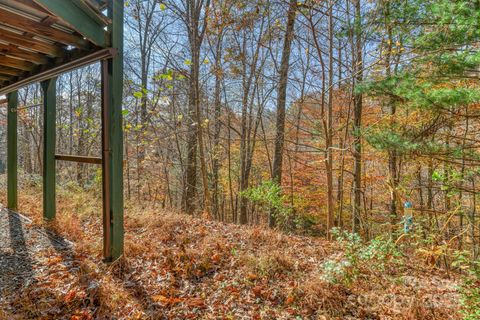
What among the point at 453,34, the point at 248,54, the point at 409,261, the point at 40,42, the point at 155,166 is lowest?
the point at 409,261

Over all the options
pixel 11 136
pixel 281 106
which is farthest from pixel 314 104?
pixel 11 136

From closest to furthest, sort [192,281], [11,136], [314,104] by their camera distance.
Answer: [192,281] → [11,136] → [314,104]

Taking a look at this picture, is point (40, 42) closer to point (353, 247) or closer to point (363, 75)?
point (353, 247)

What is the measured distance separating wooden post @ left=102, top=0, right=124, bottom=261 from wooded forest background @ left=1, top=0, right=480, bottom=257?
0.68 m

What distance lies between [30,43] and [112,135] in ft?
3.81

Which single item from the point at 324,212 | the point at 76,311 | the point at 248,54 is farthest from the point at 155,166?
the point at 76,311

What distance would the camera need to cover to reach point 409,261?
317cm

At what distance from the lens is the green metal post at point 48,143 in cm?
330

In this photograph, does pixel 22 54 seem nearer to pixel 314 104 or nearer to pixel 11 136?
pixel 11 136

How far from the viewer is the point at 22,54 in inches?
110

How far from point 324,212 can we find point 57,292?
889cm

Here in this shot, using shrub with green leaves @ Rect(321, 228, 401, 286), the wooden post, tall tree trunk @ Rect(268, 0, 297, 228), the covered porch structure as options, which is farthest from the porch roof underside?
tall tree trunk @ Rect(268, 0, 297, 228)

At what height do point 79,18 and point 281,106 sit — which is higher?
point 281,106

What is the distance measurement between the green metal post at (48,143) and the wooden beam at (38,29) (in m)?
1.14
